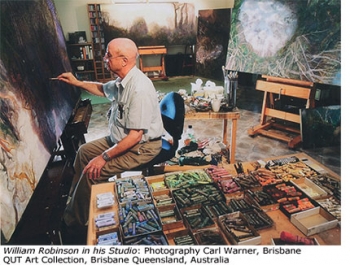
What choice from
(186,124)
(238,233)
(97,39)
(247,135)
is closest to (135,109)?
(238,233)

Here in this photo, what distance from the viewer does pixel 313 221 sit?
4.35 feet

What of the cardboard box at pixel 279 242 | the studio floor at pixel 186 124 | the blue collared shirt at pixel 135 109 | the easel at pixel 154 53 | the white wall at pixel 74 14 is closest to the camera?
the cardboard box at pixel 279 242

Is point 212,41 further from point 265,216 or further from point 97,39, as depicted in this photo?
point 265,216

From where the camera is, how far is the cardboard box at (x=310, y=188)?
1.48 meters

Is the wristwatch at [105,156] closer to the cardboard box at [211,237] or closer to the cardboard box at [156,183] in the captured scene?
the cardboard box at [156,183]

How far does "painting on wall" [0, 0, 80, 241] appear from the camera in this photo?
1.22 meters

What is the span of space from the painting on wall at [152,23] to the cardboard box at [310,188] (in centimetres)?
673

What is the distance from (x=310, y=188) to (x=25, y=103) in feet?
6.20

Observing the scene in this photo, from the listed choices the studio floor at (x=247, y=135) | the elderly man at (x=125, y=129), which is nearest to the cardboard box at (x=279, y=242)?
the elderly man at (x=125, y=129)

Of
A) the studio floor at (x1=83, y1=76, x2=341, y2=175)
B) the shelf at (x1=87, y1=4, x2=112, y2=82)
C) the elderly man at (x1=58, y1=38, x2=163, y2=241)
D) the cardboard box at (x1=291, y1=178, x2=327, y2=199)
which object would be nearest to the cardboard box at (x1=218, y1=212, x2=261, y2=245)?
the cardboard box at (x1=291, y1=178, x2=327, y2=199)

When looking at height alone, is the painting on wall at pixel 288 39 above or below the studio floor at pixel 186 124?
above

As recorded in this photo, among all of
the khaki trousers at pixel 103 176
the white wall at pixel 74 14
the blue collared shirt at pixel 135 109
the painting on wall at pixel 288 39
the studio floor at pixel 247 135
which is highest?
the white wall at pixel 74 14

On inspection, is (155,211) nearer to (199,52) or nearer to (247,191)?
(247,191)

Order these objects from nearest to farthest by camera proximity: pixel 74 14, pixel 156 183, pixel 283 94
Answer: pixel 156 183 → pixel 283 94 → pixel 74 14
